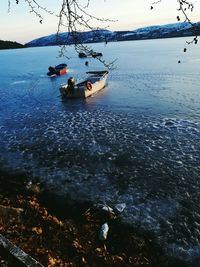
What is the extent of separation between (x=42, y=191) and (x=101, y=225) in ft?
12.1

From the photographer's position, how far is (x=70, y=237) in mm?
9078

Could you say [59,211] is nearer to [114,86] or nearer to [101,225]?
[101,225]

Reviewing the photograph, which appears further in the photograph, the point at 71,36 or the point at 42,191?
the point at 42,191

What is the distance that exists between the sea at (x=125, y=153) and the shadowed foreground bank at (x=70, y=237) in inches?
24.8

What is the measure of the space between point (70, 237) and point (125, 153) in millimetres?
7828

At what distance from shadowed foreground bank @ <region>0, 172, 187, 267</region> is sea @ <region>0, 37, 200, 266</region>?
0.63 m

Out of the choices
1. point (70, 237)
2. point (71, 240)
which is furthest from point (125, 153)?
point (71, 240)

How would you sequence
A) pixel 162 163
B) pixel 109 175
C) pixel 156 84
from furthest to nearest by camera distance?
pixel 156 84
pixel 162 163
pixel 109 175

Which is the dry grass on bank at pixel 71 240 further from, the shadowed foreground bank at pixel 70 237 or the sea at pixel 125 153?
the sea at pixel 125 153

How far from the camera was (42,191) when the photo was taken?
41.0ft

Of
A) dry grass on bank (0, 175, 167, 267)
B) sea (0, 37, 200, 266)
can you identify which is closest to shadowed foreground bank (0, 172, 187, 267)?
dry grass on bank (0, 175, 167, 267)

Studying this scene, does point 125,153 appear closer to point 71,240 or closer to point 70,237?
point 70,237

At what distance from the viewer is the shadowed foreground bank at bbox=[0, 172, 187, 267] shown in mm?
8148

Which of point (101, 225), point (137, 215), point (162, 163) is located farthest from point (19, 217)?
point (162, 163)
